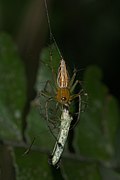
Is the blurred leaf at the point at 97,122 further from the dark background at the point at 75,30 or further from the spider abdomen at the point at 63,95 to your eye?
the dark background at the point at 75,30

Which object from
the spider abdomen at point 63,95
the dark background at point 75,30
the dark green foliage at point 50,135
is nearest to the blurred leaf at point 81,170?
the dark green foliage at point 50,135

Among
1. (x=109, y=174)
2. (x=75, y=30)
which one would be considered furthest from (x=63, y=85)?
(x=75, y=30)

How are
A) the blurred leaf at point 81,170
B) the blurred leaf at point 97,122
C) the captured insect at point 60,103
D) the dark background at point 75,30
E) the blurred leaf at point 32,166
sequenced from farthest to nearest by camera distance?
1. the dark background at point 75,30
2. the blurred leaf at point 97,122
3. the blurred leaf at point 81,170
4. the blurred leaf at point 32,166
5. the captured insect at point 60,103

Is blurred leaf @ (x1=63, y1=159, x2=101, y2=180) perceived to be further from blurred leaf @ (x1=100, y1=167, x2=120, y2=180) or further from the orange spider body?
the orange spider body

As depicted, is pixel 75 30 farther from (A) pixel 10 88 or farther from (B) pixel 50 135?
(B) pixel 50 135

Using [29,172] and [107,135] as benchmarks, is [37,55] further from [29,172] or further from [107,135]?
[29,172]

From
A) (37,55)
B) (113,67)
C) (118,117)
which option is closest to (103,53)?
(113,67)

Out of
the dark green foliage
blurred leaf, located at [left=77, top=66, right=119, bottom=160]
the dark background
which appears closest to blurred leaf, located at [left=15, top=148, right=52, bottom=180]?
the dark green foliage
